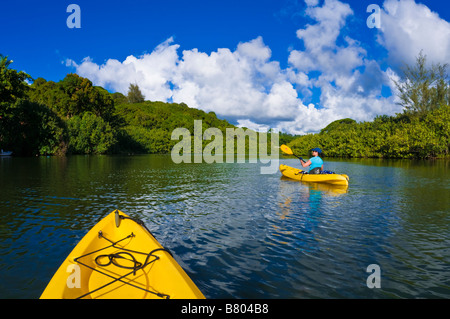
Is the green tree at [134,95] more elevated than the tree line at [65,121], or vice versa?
the green tree at [134,95]

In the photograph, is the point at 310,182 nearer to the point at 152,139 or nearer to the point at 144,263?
the point at 144,263

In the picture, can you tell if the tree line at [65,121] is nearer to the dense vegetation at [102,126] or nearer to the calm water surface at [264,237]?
the dense vegetation at [102,126]

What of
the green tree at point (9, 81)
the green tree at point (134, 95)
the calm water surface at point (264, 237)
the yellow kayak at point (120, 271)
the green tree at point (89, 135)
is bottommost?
the calm water surface at point (264, 237)

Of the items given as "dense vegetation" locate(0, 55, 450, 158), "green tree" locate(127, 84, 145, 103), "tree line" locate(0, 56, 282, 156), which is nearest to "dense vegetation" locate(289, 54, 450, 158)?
"dense vegetation" locate(0, 55, 450, 158)

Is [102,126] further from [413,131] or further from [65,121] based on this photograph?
[413,131]

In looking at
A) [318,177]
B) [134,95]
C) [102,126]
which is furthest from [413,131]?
[134,95]

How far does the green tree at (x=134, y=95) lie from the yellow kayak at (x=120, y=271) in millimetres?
144005

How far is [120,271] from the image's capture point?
4.50m

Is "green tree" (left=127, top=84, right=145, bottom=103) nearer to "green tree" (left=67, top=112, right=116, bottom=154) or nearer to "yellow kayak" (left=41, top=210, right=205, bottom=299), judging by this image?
"green tree" (left=67, top=112, right=116, bottom=154)

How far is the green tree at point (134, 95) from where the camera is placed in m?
139

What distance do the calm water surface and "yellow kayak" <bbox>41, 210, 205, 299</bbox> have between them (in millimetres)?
989

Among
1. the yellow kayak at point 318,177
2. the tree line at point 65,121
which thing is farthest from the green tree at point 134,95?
the yellow kayak at point 318,177

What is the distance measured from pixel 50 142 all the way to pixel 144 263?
167 feet

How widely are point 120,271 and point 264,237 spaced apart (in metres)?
3.90
